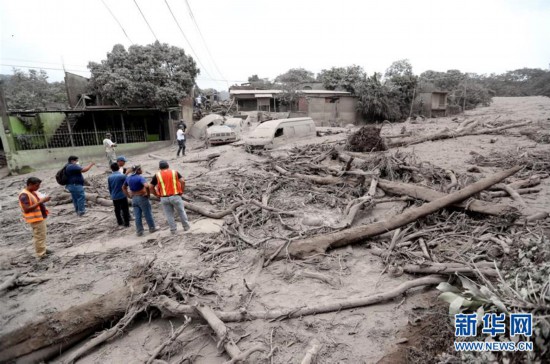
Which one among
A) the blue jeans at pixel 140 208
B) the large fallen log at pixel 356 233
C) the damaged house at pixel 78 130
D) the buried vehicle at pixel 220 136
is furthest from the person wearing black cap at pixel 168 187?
the damaged house at pixel 78 130

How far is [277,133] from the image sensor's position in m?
15.3

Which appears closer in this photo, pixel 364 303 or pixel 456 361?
pixel 456 361

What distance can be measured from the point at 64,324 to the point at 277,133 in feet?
41.2

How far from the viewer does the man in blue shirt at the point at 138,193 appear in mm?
6691

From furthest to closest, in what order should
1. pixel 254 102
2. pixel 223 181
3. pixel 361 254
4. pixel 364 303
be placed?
pixel 254 102 < pixel 223 181 < pixel 361 254 < pixel 364 303

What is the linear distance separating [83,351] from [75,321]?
41 cm

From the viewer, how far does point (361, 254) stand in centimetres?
554

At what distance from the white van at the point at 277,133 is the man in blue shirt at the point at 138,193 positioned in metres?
8.14

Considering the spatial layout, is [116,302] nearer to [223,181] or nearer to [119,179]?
[119,179]

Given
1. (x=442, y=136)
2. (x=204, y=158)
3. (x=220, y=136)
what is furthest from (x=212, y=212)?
(x=442, y=136)

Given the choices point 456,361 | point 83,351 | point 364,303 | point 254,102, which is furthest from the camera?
point 254,102

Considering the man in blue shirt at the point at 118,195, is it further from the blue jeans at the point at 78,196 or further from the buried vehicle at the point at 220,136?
the buried vehicle at the point at 220,136

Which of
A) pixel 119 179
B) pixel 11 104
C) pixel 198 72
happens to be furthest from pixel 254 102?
pixel 119 179

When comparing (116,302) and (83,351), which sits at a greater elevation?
(116,302)
